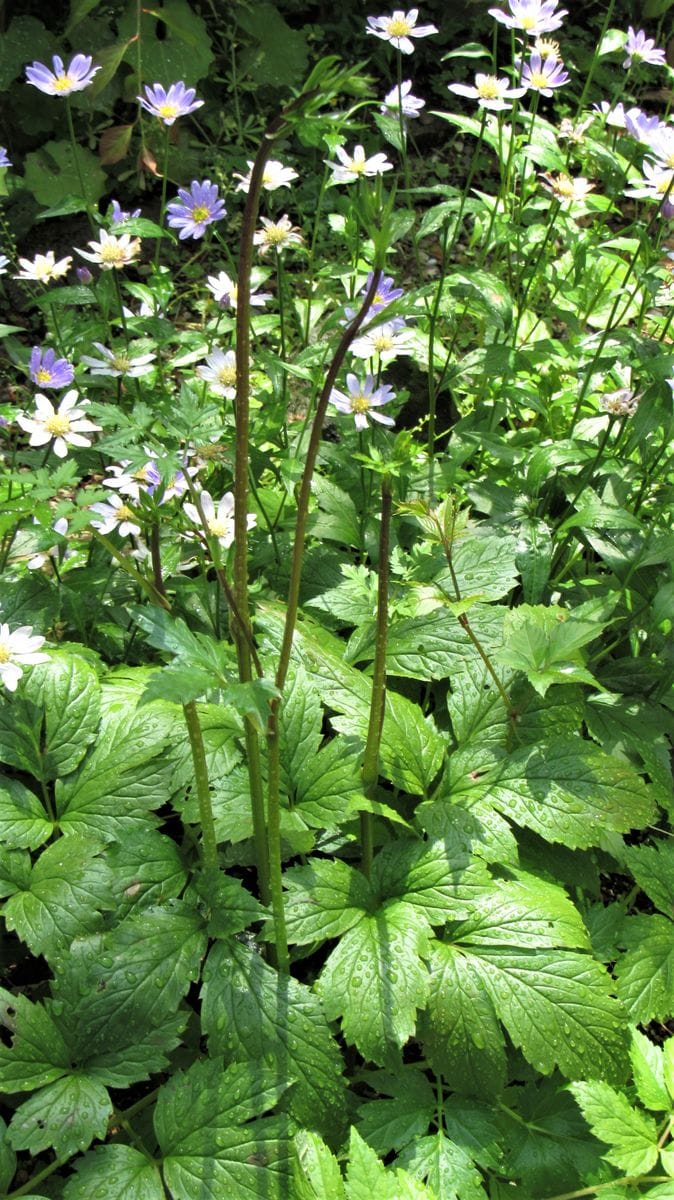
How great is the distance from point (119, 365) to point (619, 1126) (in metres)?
1.59

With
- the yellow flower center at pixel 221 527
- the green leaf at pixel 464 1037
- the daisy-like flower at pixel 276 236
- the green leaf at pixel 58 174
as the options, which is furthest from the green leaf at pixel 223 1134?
the green leaf at pixel 58 174

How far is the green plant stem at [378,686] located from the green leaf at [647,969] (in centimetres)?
45

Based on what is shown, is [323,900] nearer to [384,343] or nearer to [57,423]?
[57,423]

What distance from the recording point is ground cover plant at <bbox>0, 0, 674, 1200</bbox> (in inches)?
51.1

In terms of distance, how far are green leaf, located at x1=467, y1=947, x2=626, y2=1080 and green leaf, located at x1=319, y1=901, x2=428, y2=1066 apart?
12 cm

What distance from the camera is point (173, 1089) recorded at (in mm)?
1331

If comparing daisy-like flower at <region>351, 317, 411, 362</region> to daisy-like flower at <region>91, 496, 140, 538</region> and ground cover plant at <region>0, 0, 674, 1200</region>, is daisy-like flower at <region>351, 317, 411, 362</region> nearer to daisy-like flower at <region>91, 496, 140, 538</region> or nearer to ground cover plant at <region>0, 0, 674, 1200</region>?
ground cover plant at <region>0, 0, 674, 1200</region>

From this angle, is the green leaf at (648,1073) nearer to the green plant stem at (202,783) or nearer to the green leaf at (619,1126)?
the green leaf at (619,1126)

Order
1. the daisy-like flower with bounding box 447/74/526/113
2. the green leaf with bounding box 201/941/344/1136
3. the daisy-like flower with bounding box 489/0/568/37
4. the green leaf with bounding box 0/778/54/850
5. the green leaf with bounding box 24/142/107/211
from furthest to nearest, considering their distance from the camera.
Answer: the green leaf with bounding box 24/142/107/211 → the daisy-like flower with bounding box 489/0/568/37 → the daisy-like flower with bounding box 447/74/526/113 → the green leaf with bounding box 0/778/54/850 → the green leaf with bounding box 201/941/344/1136

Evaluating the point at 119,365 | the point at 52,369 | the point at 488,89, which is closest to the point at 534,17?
the point at 488,89

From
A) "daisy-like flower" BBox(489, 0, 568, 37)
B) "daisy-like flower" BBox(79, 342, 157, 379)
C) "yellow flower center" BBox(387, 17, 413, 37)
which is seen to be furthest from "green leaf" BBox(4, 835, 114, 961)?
"daisy-like flower" BBox(489, 0, 568, 37)

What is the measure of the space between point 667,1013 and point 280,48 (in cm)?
384

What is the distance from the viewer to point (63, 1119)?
1.28 metres

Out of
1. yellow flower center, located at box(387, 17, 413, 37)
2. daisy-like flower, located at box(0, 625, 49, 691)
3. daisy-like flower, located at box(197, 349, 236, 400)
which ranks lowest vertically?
daisy-like flower, located at box(0, 625, 49, 691)
